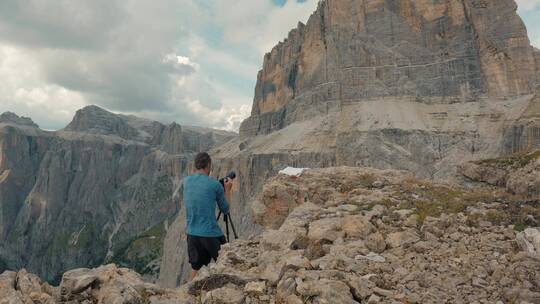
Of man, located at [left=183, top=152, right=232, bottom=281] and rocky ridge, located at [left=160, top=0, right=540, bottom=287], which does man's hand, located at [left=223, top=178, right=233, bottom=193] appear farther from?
rocky ridge, located at [left=160, top=0, right=540, bottom=287]

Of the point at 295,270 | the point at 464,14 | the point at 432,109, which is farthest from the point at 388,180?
the point at 464,14

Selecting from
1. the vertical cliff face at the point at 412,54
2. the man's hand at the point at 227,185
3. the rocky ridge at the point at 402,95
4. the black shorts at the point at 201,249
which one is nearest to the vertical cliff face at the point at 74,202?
the rocky ridge at the point at 402,95

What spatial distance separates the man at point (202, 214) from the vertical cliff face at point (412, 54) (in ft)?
256

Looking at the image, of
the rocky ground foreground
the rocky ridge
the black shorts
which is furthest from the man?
the rocky ridge

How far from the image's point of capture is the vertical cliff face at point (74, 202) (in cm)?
16200

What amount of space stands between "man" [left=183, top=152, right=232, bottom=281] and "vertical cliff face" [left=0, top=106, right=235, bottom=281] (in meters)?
148

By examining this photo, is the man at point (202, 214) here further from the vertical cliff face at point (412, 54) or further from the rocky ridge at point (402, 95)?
the vertical cliff face at point (412, 54)

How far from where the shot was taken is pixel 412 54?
82312 millimetres

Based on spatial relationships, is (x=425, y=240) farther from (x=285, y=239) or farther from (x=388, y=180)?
(x=388, y=180)

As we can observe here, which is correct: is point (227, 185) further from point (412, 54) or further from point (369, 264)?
point (412, 54)

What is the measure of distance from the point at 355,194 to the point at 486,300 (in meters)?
7.49

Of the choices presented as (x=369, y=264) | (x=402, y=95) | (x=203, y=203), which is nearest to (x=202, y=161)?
(x=203, y=203)

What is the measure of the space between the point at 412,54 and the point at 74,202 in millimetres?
178571

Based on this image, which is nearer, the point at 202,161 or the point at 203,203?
the point at 203,203
